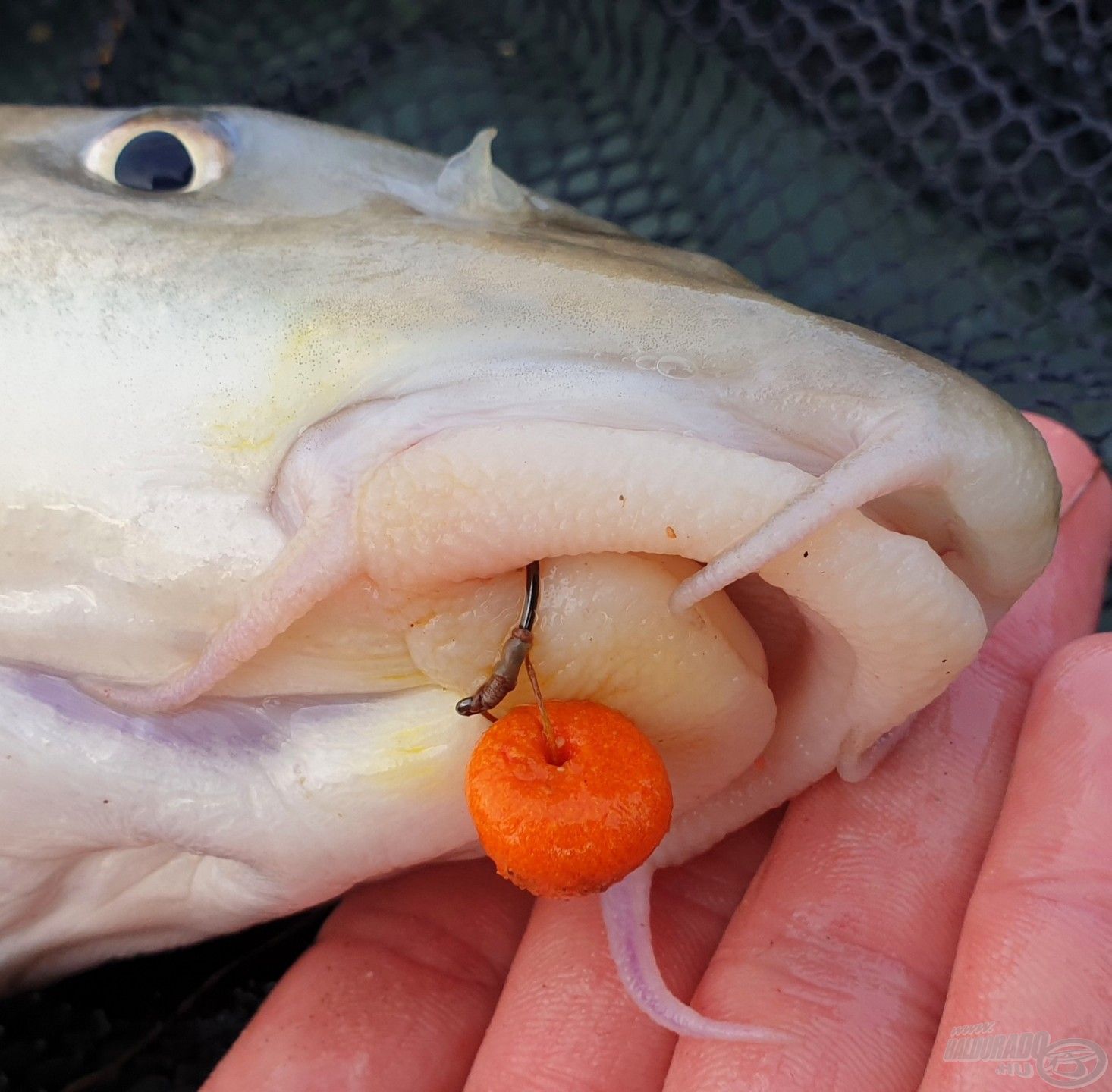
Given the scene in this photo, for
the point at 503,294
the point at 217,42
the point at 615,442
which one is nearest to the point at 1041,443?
the point at 615,442

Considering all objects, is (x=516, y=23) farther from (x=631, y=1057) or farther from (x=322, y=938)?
(x=631, y=1057)

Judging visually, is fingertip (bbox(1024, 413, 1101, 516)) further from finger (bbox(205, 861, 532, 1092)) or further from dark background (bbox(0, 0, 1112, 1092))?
finger (bbox(205, 861, 532, 1092))

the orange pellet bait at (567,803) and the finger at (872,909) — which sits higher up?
the orange pellet bait at (567,803)

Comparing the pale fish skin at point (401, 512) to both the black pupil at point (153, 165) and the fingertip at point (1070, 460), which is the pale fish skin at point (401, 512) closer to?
the black pupil at point (153, 165)

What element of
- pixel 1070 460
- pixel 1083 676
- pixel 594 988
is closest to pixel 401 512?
pixel 594 988

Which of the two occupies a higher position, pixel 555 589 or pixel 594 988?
pixel 555 589

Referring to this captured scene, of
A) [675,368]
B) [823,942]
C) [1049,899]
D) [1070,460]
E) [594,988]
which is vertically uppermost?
[675,368]

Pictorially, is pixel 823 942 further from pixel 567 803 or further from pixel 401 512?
pixel 401 512

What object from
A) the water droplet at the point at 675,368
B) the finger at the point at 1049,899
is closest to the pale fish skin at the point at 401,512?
the water droplet at the point at 675,368
